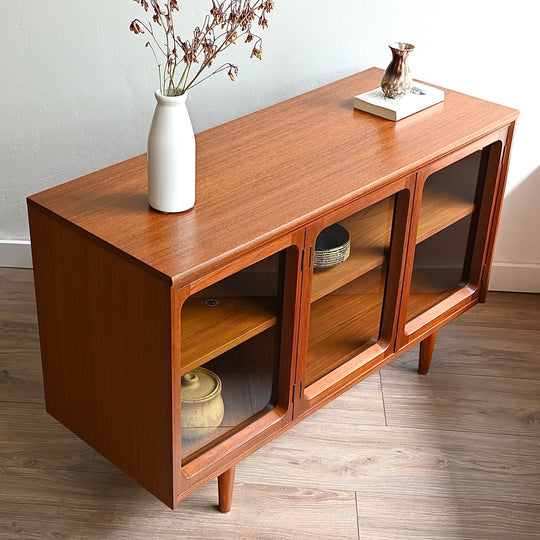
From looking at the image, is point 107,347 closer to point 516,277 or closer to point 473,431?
point 473,431

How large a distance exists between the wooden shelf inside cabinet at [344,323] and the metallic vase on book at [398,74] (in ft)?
1.39

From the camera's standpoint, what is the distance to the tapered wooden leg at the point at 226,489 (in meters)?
1.81

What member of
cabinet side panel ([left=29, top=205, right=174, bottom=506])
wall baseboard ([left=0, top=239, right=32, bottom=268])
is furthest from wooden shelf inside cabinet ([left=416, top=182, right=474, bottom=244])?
wall baseboard ([left=0, top=239, right=32, bottom=268])

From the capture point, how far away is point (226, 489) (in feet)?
6.06

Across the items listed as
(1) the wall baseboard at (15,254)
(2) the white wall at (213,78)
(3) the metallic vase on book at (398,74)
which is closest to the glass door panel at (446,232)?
(3) the metallic vase on book at (398,74)

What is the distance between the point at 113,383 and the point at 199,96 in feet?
3.40

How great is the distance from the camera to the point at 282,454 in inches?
81.0

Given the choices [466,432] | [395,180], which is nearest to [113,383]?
[395,180]

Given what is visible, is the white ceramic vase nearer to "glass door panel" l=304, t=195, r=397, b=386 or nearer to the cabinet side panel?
the cabinet side panel

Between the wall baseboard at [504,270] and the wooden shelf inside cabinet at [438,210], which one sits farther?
the wall baseboard at [504,270]

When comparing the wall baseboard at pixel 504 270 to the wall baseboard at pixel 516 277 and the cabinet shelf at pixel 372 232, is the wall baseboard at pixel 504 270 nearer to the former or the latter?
the wall baseboard at pixel 516 277

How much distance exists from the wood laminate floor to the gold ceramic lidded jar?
32cm

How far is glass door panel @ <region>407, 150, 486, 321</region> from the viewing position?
1965 millimetres

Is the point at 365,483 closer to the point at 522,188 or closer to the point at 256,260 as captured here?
the point at 256,260
